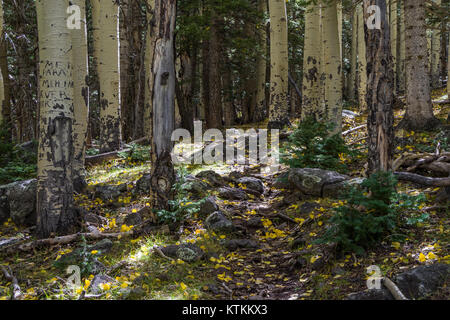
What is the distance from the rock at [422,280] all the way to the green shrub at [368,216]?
2.08ft

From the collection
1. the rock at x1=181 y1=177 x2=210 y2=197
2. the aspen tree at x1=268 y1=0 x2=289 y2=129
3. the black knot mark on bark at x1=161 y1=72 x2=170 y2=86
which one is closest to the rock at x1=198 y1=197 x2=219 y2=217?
the rock at x1=181 y1=177 x2=210 y2=197

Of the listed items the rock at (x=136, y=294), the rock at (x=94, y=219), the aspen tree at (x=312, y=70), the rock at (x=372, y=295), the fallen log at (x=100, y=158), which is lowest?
the rock at (x=136, y=294)

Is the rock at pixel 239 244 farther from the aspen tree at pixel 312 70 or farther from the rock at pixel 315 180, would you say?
the aspen tree at pixel 312 70

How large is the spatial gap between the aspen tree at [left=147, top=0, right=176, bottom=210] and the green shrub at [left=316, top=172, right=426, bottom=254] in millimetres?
2581

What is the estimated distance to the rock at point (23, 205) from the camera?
6027mm

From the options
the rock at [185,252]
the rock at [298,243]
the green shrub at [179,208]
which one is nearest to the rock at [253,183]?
the green shrub at [179,208]

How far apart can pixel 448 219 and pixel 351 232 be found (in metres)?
1.41

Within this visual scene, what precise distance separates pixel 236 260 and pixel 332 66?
6871 millimetres

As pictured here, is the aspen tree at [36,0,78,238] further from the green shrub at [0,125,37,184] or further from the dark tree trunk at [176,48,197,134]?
the dark tree trunk at [176,48,197,134]

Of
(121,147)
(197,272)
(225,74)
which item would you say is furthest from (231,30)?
(197,272)

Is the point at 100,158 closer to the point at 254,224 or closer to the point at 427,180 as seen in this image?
the point at 254,224

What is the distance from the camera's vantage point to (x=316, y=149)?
23.8ft

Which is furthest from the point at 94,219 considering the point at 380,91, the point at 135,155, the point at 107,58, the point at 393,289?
the point at 107,58
